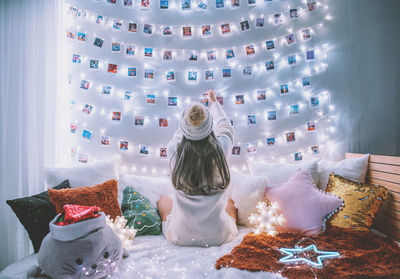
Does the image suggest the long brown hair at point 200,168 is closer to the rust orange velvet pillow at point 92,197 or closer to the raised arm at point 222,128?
the raised arm at point 222,128

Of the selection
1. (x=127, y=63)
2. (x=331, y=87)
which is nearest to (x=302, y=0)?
(x=331, y=87)

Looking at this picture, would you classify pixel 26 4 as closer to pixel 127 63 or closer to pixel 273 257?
pixel 127 63

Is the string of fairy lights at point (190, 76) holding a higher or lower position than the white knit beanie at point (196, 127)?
higher

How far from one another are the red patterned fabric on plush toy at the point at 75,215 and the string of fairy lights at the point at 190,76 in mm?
1166

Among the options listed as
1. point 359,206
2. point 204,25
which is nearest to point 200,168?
point 359,206

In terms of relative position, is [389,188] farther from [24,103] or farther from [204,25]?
[24,103]

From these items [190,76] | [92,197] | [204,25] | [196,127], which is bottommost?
[92,197]

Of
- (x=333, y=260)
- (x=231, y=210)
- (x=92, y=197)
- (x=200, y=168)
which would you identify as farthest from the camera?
(x=231, y=210)

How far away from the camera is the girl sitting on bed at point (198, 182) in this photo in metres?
1.60

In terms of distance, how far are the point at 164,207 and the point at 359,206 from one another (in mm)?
1411

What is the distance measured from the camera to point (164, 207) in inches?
80.6

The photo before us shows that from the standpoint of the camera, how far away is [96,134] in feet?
8.21

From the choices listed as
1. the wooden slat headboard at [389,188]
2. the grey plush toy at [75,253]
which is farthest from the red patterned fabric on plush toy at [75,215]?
the wooden slat headboard at [389,188]

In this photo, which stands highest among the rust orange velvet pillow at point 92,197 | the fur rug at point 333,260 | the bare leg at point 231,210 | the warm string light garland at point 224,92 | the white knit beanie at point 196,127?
the warm string light garland at point 224,92
